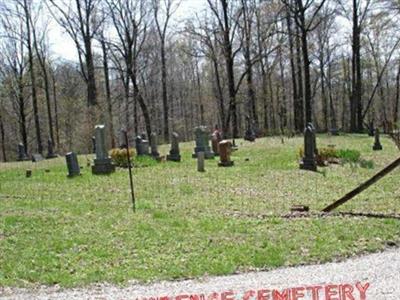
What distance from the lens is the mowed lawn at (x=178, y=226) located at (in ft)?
22.5

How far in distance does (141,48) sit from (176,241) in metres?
33.3

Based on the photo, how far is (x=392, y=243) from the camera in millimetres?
7688

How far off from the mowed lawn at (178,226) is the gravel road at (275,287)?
0.97 ft

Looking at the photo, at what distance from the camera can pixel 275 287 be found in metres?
5.82

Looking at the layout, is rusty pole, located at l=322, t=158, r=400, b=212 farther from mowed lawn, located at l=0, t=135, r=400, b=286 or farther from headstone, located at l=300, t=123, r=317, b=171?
headstone, located at l=300, t=123, r=317, b=171

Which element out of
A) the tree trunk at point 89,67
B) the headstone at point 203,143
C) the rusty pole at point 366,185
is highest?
the tree trunk at point 89,67

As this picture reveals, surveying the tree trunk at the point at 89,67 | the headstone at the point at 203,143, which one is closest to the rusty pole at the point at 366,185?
the headstone at the point at 203,143

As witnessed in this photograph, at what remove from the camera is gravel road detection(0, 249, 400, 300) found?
5.50 m

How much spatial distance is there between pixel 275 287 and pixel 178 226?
11.8ft

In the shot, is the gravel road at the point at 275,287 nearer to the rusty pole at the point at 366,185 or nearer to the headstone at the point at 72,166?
the rusty pole at the point at 366,185

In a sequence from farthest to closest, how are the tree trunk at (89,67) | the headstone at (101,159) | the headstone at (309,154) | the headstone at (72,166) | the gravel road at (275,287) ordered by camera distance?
the tree trunk at (89,67) → the headstone at (101,159) → the headstone at (72,166) → the headstone at (309,154) → the gravel road at (275,287)

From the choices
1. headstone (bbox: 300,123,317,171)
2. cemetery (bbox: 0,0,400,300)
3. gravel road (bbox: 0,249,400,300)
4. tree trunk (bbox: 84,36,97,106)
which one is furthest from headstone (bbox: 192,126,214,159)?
gravel road (bbox: 0,249,400,300)

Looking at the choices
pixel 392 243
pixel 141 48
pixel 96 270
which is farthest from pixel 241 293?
pixel 141 48

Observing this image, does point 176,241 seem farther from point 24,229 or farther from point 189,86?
point 189,86
